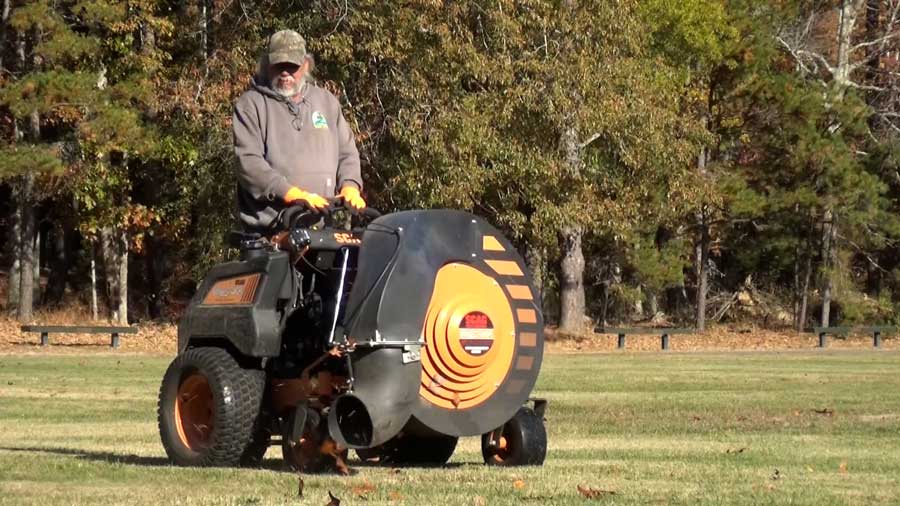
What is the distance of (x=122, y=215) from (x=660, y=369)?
18146 mm

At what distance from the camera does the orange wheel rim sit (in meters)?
10.9

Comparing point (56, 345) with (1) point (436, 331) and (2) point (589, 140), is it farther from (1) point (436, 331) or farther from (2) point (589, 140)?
(1) point (436, 331)

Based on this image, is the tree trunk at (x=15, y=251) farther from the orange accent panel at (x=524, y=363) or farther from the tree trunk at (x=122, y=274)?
the orange accent panel at (x=524, y=363)

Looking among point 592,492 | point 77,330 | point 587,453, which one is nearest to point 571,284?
point 77,330

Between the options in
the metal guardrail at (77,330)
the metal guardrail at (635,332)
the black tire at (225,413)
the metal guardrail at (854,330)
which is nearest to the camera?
the black tire at (225,413)

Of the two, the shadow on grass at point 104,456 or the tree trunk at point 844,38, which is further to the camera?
the tree trunk at point 844,38

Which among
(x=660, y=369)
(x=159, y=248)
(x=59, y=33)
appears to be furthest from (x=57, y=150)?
(x=660, y=369)

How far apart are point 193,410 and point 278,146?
67.5 inches

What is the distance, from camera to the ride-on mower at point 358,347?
9.95 m

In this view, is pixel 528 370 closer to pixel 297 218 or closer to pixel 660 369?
pixel 297 218

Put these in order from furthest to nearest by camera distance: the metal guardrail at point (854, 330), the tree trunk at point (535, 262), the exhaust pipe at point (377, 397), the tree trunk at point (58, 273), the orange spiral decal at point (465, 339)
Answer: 1. the tree trunk at point (58, 273)
2. the metal guardrail at point (854, 330)
3. the tree trunk at point (535, 262)
4. the orange spiral decal at point (465, 339)
5. the exhaust pipe at point (377, 397)

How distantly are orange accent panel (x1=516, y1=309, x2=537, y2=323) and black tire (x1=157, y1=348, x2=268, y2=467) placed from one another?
1.58 m

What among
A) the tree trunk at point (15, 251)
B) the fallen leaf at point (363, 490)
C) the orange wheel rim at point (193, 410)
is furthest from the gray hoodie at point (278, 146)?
the tree trunk at point (15, 251)

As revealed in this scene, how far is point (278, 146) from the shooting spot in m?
10.9
